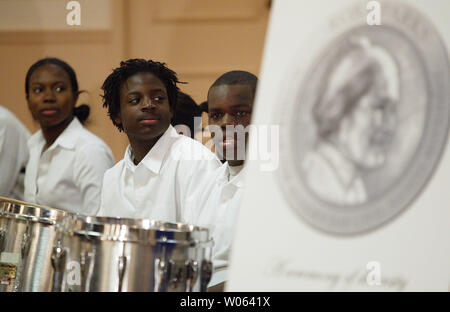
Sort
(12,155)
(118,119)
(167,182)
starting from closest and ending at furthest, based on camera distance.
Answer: (167,182), (118,119), (12,155)

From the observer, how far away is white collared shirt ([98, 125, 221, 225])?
7.41 ft

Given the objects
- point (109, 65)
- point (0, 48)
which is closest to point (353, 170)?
point (109, 65)

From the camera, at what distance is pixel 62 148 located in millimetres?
2867

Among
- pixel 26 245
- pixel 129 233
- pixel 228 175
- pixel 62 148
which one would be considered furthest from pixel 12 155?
pixel 129 233

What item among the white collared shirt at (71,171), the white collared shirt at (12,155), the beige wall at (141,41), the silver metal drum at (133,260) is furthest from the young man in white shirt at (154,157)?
the white collared shirt at (12,155)

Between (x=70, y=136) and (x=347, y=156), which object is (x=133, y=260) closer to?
(x=347, y=156)

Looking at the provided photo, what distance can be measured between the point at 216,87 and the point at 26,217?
779 mm

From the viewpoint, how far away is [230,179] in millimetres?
2188

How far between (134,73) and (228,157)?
48 cm

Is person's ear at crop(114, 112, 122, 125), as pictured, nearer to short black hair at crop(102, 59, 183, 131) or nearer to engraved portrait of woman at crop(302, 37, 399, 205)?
short black hair at crop(102, 59, 183, 131)

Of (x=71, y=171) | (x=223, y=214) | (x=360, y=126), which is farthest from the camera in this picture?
(x=71, y=171)

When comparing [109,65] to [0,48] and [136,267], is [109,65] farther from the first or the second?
[136,267]

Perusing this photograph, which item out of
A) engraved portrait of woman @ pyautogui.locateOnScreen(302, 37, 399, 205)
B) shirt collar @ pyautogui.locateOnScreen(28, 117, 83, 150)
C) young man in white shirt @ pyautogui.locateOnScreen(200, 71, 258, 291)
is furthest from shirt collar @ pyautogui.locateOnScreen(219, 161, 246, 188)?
shirt collar @ pyautogui.locateOnScreen(28, 117, 83, 150)

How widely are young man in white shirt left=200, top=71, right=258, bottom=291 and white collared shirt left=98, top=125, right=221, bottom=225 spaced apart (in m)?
0.07
